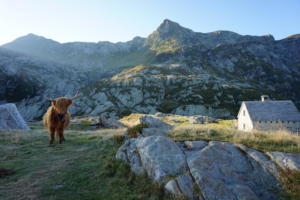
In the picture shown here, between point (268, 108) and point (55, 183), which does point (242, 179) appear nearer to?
point (55, 183)

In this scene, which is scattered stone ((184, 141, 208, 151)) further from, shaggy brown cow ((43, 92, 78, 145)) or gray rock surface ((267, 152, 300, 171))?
shaggy brown cow ((43, 92, 78, 145))

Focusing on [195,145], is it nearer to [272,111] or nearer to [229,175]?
[229,175]

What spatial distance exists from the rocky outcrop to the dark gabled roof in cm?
4021

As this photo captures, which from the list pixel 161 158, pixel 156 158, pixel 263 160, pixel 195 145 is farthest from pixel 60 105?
pixel 263 160

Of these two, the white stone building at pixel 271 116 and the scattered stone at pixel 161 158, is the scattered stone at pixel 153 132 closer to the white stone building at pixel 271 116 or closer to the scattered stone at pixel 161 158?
the scattered stone at pixel 161 158

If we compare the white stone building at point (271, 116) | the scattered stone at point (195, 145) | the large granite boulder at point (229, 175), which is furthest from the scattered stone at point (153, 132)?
the white stone building at point (271, 116)

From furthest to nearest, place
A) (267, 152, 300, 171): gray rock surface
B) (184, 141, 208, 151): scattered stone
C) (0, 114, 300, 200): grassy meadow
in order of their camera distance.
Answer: (184, 141, 208, 151): scattered stone, (0, 114, 300, 200): grassy meadow, (267, 152, 300, 171): gray rock surface

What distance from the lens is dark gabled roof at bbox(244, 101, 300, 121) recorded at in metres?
40.4

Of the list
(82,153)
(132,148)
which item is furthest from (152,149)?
(82,153)

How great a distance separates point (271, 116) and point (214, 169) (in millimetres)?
43839

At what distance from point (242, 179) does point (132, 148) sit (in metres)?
5.38

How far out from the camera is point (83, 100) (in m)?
126

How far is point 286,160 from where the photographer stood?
21.0 ft

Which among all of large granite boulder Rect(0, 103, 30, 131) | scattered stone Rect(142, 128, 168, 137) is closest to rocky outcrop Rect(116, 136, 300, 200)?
scattered stone Rect(142, 128, 168, 137)
